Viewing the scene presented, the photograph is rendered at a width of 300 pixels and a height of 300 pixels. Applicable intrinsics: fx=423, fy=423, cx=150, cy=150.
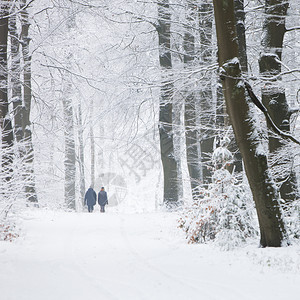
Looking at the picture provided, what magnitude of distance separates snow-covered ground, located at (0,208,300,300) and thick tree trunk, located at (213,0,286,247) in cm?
53

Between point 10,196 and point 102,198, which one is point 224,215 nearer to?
point 10,196

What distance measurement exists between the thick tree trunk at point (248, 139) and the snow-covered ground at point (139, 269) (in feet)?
1.75

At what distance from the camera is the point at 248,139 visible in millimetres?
8133

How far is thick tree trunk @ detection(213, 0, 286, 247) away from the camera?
8016 millimetres

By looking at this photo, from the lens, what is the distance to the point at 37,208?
18234 millimetres

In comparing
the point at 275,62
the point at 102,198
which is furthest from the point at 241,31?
the point at 102,198

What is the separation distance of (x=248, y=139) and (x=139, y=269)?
126 inches

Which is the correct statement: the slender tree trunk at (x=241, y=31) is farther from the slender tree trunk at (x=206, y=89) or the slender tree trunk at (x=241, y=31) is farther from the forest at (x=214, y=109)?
the slender tree trunk at (x=206, y=89)

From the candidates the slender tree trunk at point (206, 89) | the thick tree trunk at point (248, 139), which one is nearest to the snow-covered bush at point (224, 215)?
the thick tree trunk at point (248, 139)

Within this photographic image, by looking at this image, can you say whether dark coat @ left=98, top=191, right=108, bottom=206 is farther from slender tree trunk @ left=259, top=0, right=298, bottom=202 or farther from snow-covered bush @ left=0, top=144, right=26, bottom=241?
slender tree trunk @ left=259, top=0, right=298, bottom=202

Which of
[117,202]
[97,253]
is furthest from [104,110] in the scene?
[117,202]

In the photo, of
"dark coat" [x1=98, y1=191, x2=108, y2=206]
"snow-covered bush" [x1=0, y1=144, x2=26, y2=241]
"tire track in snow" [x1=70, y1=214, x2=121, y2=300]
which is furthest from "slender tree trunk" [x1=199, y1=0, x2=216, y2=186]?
"dark coat" [x1=98, y1=191, x2=108, y2=206]

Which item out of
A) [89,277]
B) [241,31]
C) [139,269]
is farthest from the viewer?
[241,31]

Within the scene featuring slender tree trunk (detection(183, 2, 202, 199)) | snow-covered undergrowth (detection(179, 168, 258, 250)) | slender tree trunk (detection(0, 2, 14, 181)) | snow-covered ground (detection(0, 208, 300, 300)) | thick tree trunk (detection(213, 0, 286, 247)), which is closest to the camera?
snow-covered ground (detection(0, 208, 300, 300))
